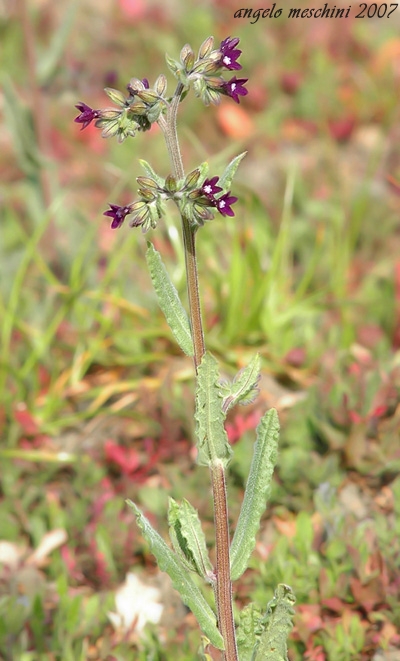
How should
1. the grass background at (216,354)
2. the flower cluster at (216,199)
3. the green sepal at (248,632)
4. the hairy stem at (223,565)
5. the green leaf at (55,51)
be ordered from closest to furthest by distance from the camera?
the flower cluster at (216,199), the hairy stem at (223,565), the green sepal at (248,632), the grass background at (216,354), the green leaf at (55,51)

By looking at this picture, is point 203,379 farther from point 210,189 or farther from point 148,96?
point 148,96

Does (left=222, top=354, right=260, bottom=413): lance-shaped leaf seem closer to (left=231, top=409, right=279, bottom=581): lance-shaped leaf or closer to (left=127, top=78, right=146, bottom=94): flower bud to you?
(left=231, top=409, right=279, bottom=581): lance-shaped leaf

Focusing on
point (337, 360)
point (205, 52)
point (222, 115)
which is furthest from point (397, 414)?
point (222, 115)

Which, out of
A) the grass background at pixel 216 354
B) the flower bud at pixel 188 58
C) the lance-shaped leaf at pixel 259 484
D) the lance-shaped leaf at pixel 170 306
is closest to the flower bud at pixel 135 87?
the flower bud at pixel 188 58

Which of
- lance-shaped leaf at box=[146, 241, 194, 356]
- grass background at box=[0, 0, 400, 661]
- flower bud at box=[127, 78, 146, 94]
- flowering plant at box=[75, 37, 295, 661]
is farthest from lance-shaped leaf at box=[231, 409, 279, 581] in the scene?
flower bud at box=[127, 78, 146, 94]

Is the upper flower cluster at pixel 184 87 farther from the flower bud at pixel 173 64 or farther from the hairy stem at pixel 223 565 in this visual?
the hairy stem at pixel 223 565

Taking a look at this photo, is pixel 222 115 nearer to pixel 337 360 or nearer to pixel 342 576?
pixel 337 360
